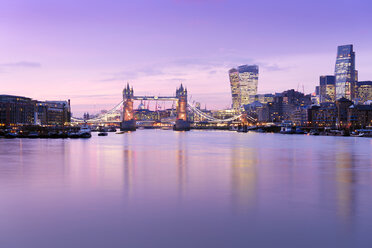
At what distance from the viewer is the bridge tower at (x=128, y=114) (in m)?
165

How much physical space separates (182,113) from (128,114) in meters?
24.1

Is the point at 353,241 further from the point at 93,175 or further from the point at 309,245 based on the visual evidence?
the point at 93,175

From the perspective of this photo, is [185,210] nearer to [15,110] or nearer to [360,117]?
[360,117]

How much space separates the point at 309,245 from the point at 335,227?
5.34 ft

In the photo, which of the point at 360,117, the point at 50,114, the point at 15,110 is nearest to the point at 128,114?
the point at 50,114

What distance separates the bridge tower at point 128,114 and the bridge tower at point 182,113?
19.0m

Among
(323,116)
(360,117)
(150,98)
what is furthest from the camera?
(150,98)

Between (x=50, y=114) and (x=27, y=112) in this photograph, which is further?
(x=50, y=114)

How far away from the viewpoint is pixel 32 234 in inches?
347

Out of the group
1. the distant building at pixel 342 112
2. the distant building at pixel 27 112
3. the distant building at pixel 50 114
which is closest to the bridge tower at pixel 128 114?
the distant building at pixel 50 114

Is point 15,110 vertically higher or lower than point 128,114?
higher

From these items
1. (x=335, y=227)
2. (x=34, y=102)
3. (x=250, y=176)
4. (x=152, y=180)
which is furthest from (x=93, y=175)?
(x=34, y=102)

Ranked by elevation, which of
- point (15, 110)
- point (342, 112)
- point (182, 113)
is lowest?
point (342, 112)

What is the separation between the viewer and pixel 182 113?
178375mm
